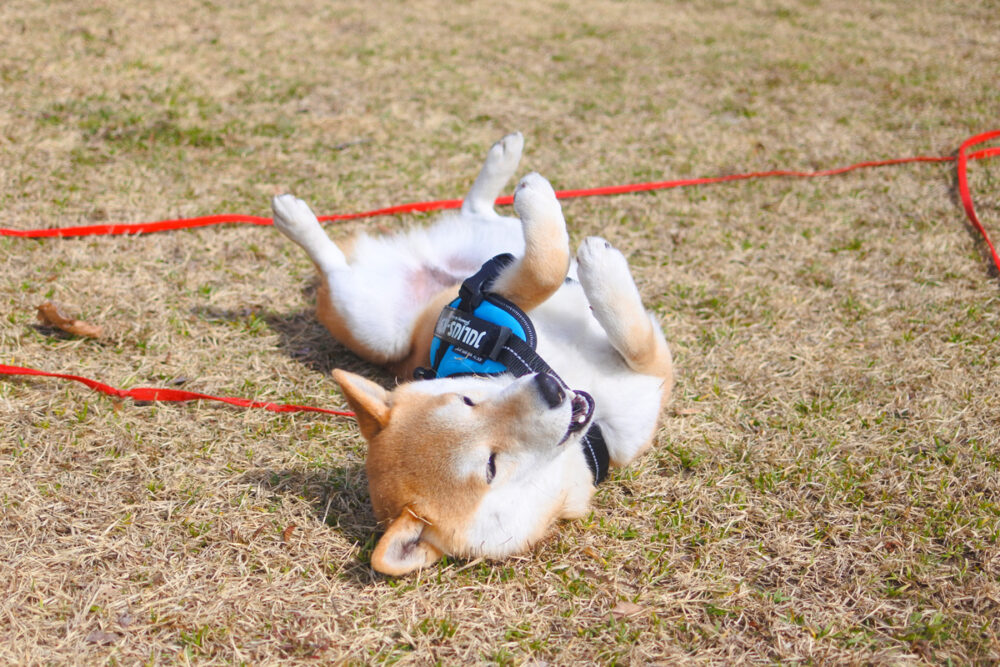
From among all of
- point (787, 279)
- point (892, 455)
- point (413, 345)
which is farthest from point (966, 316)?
point (413, 345)

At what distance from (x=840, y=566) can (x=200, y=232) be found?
3.66m

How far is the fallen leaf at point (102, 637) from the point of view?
2107mm

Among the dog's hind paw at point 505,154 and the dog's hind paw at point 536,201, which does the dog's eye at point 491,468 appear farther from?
the dog's hind paw at point 505,154

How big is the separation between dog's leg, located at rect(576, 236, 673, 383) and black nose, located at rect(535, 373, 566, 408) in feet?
1.79

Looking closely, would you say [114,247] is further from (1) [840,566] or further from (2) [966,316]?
(2) [966,316]

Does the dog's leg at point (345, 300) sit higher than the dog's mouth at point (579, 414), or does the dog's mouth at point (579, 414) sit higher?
the dog's mouth at point (579, 414)

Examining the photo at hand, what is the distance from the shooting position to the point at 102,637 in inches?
83.5

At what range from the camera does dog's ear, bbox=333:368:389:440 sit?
233cm

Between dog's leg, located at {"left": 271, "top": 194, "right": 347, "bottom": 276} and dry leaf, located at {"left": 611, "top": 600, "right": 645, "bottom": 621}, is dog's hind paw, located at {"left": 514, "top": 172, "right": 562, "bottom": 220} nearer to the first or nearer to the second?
dog's leg, located at {"left": 271, "top": 194, "right": 347, "bottom": 276}

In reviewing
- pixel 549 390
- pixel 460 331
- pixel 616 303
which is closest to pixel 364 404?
pixel 460 331

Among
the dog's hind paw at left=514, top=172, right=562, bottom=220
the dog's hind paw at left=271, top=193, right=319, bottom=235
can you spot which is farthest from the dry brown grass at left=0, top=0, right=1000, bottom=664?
the dog's hind paw at left=514, top=172, right=562, bottom=220

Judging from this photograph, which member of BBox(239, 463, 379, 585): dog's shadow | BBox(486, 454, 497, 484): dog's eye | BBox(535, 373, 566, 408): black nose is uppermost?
BBox(535, 373, 566, 408): black nose

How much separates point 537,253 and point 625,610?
4.28 ft

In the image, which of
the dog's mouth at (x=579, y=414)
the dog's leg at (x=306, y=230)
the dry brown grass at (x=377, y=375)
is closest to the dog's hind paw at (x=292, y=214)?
the dog's leg at (x=306, y=230)
